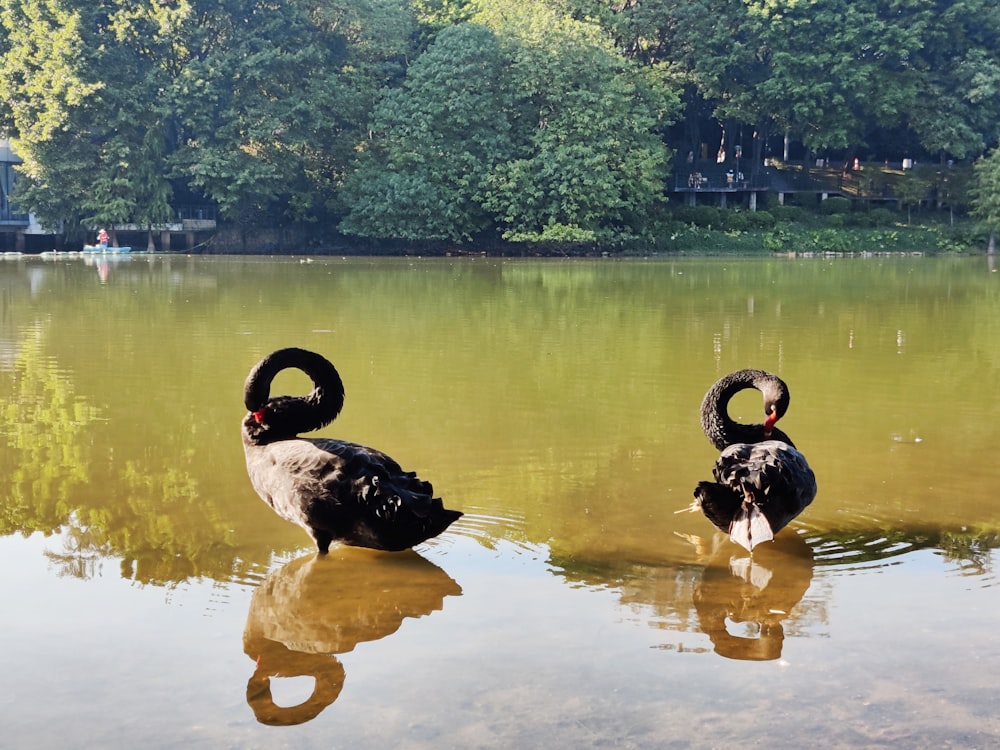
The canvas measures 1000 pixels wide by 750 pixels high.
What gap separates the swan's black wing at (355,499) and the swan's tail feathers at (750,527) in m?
1.21

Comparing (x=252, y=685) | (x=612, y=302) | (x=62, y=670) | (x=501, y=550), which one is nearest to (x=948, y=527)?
(x=501, y=550)

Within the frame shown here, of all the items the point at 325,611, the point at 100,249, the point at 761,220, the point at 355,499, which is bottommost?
the point at 325,611

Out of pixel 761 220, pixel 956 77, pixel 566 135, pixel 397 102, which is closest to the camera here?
pixel 566 135

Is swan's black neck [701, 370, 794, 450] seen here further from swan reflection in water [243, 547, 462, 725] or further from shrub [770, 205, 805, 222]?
shrub [770, 205, 805, 222]

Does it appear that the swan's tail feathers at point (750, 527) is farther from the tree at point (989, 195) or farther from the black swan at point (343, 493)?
the tree at point (989, 195)

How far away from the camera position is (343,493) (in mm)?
4730

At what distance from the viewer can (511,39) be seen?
39094 mm

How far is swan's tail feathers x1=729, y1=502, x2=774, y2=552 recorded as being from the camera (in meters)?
4.77

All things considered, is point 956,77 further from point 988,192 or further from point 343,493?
point 343,493

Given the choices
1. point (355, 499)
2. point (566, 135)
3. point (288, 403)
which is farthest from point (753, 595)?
point (566, 135)

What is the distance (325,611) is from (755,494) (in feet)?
6.08

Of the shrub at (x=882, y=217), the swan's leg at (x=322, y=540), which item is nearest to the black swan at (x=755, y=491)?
the swan's leg at (x=322, y=540)

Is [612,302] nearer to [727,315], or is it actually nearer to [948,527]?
[727,315]

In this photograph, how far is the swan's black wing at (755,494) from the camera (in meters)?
4.86
